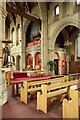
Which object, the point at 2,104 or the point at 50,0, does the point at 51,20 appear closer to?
the point at 50,0

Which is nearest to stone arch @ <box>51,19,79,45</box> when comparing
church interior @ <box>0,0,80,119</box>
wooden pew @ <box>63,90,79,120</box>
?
church interior @ <box>0,0,80,119</box>

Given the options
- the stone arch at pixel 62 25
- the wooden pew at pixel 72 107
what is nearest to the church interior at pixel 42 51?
the stone arch at pixel 62 25

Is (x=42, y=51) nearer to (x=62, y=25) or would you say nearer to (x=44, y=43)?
(x=44, y=43)

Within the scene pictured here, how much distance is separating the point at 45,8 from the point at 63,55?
716 cm

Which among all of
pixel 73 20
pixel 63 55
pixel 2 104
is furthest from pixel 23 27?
pixel 2 104

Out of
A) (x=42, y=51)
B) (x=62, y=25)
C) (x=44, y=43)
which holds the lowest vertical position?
(x=42, y=51)

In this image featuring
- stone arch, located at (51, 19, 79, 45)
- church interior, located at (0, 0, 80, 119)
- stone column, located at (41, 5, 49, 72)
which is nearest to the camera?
church interior, located at (0, 0, 80, 119)

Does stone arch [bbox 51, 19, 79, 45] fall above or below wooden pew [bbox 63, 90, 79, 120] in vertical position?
above

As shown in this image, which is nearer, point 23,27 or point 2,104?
point 2,104

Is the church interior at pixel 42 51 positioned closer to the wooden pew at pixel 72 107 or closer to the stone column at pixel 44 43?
the stone column at pixel 44 43

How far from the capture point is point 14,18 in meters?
18.8

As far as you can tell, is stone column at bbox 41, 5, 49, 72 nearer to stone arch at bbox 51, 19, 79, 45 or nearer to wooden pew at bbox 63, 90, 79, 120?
stone arch at bbox 51, 19, 79, 45

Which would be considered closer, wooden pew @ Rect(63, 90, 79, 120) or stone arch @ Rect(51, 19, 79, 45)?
wooden pew @ Rect(63, 90, 79, 120)

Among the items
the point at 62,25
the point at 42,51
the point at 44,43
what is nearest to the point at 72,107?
the point at 62,25
